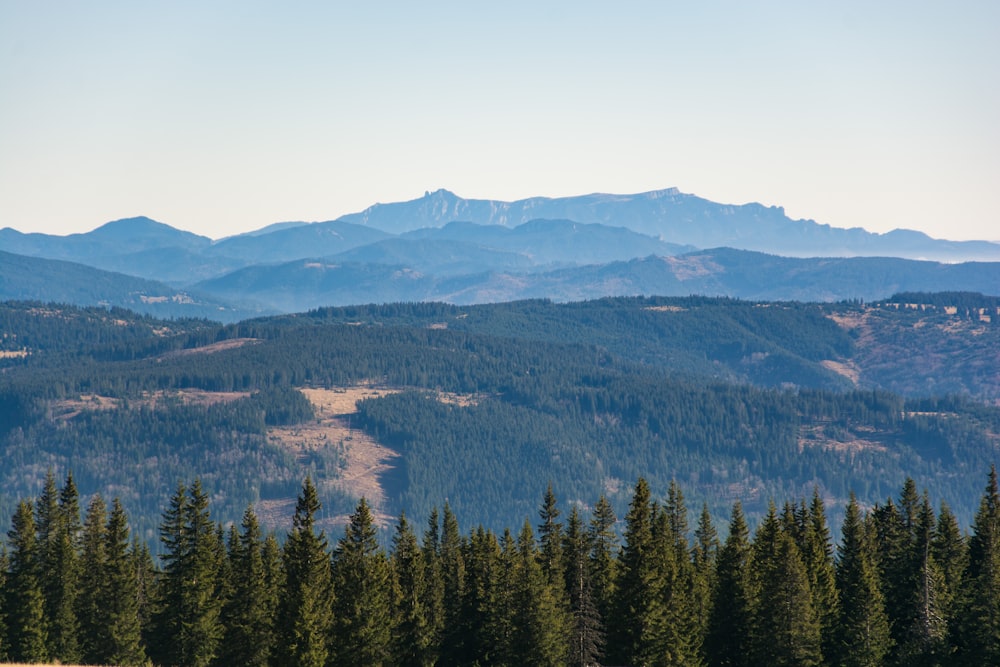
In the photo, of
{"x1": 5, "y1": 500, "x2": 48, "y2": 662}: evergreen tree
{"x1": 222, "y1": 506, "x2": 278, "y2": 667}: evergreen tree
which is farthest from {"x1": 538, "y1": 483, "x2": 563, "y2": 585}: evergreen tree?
{"x1": 5, "y1": 500, "x2": 48, "y2": 662}: evergreen tree

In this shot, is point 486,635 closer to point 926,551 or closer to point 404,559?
point 404,559

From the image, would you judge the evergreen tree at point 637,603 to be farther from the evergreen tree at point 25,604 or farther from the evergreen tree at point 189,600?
the evergreen tree at point 25,604

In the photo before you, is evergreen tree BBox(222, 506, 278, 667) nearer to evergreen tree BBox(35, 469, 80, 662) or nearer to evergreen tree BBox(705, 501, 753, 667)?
evergreen tree BBox(35, 469, 80, 662)

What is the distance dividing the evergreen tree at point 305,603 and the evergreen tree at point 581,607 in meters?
16.3

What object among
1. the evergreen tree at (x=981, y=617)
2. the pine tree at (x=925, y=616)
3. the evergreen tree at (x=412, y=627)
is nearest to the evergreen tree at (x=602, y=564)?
the evergreen tree at (x=412, y=627)

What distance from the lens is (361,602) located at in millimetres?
86062

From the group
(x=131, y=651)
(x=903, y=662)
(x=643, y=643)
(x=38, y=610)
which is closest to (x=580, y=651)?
(x=643, y=643)

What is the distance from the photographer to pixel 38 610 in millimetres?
99562

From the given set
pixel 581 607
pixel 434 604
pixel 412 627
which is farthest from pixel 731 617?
pixel 412 627

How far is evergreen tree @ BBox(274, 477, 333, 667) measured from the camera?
81.9 metres

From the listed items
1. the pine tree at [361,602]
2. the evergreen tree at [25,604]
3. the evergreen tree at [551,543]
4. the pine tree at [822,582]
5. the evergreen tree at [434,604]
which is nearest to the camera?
the pine tree at [361,602]

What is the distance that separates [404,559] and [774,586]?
2651 centimetres

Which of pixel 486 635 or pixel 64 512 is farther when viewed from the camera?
pixel 64 512

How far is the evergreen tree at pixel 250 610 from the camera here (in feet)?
304
